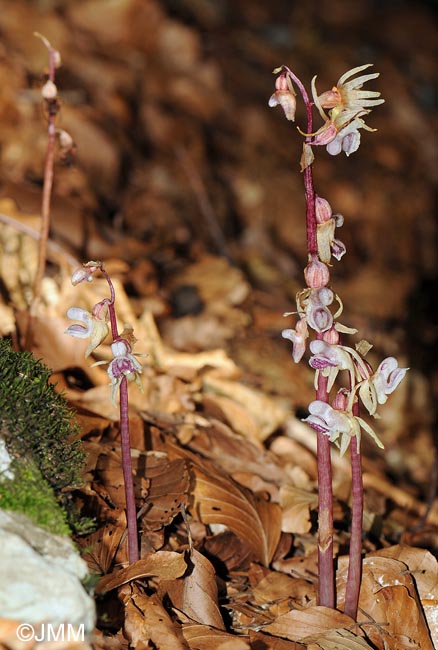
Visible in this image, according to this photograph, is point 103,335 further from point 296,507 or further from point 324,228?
point 296,507

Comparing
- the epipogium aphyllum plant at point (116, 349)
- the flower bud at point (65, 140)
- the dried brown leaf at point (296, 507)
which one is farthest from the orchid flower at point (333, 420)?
the flower bud at point (65, 140)

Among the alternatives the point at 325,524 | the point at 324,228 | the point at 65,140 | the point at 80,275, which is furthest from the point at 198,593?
the point at 65,140

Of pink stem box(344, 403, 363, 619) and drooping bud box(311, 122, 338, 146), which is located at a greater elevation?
drooping bud box(311, 122, 338, 146)

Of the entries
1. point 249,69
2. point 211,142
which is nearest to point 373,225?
point 211,142

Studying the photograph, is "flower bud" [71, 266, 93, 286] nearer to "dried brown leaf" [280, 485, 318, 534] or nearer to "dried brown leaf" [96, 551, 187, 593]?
"dried brown leaf" [96, 551, 187, 593]

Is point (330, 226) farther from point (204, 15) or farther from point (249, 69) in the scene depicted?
point (204, 15)

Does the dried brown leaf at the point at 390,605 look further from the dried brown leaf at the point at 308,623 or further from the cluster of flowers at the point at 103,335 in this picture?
the cluster of flowers at the point at 103,335

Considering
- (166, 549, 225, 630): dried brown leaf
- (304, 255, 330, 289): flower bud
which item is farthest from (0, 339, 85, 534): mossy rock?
(304, 255, 330, 289): flower bud
